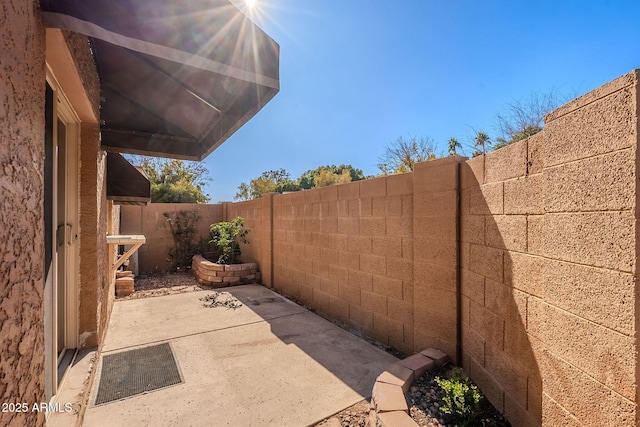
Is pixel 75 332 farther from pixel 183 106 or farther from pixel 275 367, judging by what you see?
pixel 183 106

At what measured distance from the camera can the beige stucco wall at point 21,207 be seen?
98cm

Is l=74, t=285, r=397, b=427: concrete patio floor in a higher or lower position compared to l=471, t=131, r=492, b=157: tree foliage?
lower

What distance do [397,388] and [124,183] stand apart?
4825mm

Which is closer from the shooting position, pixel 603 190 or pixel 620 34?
pixel 603 190

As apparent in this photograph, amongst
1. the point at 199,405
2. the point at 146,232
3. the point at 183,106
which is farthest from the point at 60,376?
the point at 146,232

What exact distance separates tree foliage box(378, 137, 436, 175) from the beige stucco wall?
1030 centimetres

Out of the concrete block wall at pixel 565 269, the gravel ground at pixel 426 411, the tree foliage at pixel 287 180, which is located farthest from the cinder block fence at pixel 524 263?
the tree foliage at pixel 287 180

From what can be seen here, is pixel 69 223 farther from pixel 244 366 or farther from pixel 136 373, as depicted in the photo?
pixel 244 366

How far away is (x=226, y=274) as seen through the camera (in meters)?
7.06

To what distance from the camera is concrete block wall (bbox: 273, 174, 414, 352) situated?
137 inches

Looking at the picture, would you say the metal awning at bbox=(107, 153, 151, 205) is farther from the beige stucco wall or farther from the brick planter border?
the beige stucco wall

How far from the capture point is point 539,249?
1.88 meters

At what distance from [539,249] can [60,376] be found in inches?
158

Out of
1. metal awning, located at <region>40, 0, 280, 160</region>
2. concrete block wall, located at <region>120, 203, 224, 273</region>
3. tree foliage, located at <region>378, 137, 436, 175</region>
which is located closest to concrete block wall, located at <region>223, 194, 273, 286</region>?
concrete block wall, located at <region>120, 203, 224, 273</region>
